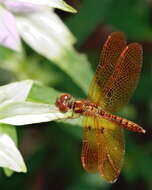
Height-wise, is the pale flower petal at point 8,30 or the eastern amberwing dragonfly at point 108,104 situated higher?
the pale flower petal at point 8,30

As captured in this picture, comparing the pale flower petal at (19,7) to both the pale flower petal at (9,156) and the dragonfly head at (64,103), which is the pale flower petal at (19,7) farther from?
the pale flower petal at (9,156)

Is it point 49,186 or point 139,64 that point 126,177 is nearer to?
point 49,186

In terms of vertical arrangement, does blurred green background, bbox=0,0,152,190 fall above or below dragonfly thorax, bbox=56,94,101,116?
below

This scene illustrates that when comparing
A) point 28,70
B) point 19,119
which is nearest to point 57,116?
point 19,119

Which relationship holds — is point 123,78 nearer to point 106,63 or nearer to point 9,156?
point 106,63

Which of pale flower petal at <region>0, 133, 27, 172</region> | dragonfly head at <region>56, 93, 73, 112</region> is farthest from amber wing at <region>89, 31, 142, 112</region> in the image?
pale flower petal at <region>0, 133, 27, 172</region>

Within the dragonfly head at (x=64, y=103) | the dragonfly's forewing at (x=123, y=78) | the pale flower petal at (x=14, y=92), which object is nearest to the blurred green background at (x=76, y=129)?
the dragonfly's forewing at (x=123, y=78)

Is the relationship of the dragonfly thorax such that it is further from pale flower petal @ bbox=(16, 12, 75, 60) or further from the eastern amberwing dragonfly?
pale flower petal @ bbox=(16, 12, 75, 60)
